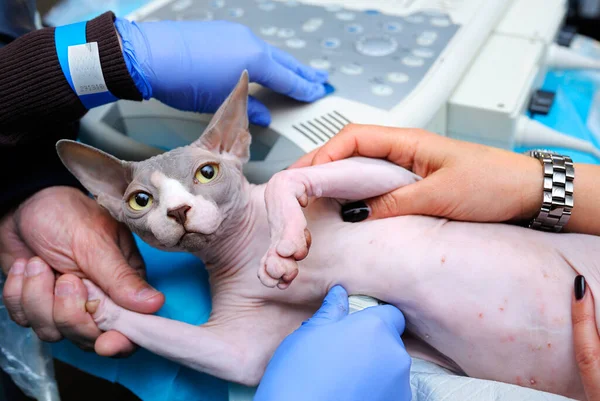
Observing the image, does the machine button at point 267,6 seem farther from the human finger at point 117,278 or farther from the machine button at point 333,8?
the human finger at point 117,278

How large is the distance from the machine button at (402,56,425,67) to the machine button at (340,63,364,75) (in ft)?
0.35

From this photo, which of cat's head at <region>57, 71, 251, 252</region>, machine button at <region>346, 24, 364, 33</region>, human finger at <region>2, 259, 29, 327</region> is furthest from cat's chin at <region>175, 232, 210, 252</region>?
machine button at <region>346, 24, 364, 33</region>

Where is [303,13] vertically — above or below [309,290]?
above

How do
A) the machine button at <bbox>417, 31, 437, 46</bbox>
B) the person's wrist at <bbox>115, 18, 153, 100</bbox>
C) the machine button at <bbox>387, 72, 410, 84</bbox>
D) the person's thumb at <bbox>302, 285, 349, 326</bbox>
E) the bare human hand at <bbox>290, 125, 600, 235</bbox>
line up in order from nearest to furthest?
the person's thumb at <bbox>302, 285, 349, 326</bbox>, the bare human hand at <bbox>290, 125, 600, 235</bbox>, the person's wrist at <bbox>115, 18, 153, 100</bbox>, the machine button at <bbox>387, 72, 410, 84</bbox>, the machine button at <bbox>417, 31, 437, 46</bbox>

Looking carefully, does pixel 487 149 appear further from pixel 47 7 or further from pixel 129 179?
pixel 47 7

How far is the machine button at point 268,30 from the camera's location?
56.4 inches

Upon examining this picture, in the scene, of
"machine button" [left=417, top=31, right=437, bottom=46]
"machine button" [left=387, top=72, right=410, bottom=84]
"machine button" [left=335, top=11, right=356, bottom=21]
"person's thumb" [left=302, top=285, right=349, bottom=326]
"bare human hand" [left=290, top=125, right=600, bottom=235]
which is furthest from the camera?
"machine button" [left=335, top=11, right=356, bottom=21]

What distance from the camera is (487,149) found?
0.96m

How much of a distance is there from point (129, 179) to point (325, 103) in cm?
47

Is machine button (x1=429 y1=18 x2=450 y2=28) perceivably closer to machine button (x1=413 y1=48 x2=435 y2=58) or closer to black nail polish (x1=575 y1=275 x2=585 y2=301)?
machine button (x1=413 y1=48 x2=435 y2=58)

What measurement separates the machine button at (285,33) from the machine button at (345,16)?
0.47ft

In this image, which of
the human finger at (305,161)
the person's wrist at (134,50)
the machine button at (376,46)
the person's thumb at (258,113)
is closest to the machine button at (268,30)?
the machine button at (376,46)

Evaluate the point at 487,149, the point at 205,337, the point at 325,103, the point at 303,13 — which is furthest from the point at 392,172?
the point at 303,13

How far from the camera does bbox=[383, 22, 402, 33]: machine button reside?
142 cm
